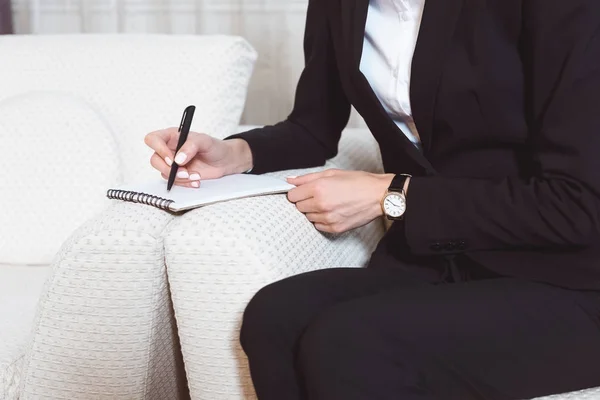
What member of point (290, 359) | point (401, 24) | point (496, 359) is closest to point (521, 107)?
point (401, 24)

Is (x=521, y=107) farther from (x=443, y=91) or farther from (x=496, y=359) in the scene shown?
(x=496, y=359)

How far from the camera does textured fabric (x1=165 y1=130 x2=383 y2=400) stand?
2.94 feet

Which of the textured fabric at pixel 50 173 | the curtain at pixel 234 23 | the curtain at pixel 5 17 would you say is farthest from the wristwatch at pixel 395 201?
the curtain at pixel 5 17

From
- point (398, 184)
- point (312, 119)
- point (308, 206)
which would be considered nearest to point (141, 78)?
point (312, 119)

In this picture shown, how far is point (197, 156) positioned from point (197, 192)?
0.36 ft

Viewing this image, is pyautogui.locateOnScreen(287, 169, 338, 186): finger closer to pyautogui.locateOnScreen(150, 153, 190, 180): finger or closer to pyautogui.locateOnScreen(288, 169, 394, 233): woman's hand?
pyautogui.locateOnScreen(288, 169, 394, 233): woman's hand

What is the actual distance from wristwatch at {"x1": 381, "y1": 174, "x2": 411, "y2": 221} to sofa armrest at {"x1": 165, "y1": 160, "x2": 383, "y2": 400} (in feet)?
0.41

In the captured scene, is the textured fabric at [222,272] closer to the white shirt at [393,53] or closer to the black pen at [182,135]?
the black pen at [182,135]

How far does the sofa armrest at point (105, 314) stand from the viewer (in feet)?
3.12

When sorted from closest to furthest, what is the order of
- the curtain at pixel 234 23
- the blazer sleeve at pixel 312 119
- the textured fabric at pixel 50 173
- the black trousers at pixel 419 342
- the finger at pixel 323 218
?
the black trousers at pixel 419 342, the finger at pixel 323 218, the blazer sleeve at pixel 312 119, the textured fabric at pixel 50 173, the curtain at pixel 234 23

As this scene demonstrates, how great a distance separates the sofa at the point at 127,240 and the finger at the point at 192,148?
86 millimetres

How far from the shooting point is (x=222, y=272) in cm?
90

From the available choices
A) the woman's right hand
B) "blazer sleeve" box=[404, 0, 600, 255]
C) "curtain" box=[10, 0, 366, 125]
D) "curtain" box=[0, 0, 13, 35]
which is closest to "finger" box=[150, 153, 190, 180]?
the woman's right hand

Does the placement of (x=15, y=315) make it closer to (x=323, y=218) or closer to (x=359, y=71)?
(x=323, y=218)
